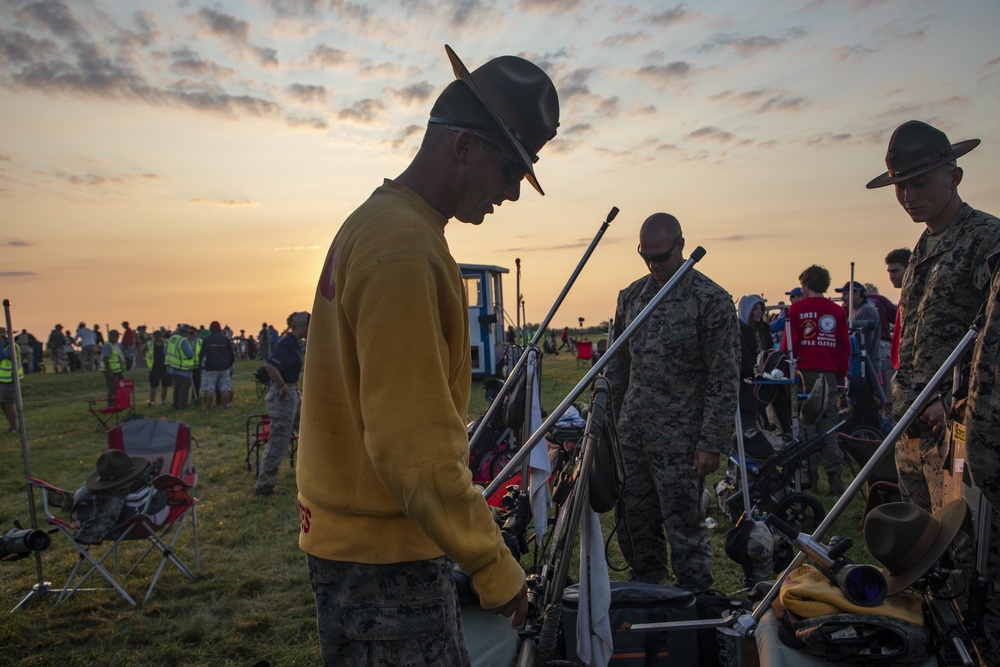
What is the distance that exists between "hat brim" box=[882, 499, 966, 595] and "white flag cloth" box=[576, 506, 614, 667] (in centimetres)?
120

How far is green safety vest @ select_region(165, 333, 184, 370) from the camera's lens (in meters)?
17.9

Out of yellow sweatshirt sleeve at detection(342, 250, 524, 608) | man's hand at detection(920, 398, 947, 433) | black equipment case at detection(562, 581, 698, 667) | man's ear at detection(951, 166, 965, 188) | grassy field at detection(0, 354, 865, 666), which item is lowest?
grassy field at detection(0, 354, 865, 666)

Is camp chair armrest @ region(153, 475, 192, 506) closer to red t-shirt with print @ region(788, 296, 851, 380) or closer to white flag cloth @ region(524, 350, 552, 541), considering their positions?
white flag cloth @ region(524, 350, 552, 541)

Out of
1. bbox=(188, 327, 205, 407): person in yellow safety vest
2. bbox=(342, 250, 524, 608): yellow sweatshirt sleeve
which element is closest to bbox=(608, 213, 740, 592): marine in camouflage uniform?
bbox=(342, 250, 524, 608): yellow sweatshirt sleeve

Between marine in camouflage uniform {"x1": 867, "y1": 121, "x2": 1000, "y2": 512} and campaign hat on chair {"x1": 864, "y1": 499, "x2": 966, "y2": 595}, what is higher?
marine in camouflage uniform {"x1": 867, "y1": 121, "x2": 1000, "y2": 512}

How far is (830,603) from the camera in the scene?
8.71ft

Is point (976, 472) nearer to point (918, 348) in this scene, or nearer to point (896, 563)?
point (896, 563)

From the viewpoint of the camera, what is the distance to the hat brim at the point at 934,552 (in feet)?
8.70

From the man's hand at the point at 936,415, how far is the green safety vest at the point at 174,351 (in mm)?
18442

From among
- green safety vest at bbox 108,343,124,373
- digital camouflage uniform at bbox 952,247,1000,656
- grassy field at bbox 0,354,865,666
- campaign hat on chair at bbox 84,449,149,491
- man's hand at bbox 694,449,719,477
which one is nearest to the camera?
digital camouflage uniform at bbox 952,247,1000,656

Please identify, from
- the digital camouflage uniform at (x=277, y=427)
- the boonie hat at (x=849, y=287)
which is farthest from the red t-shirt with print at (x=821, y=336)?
the digital camouflage uniform at (x=277, y=427)

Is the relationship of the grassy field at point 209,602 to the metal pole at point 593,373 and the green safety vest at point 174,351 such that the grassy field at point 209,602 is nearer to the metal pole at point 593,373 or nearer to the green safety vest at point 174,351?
the metal pole at point 593,373

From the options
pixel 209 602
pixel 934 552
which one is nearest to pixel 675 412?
pixel 934 552

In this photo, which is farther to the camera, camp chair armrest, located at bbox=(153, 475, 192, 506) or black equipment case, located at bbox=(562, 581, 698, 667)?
camp chair armrest, located at bbox=(153, 475, 192, 506)
